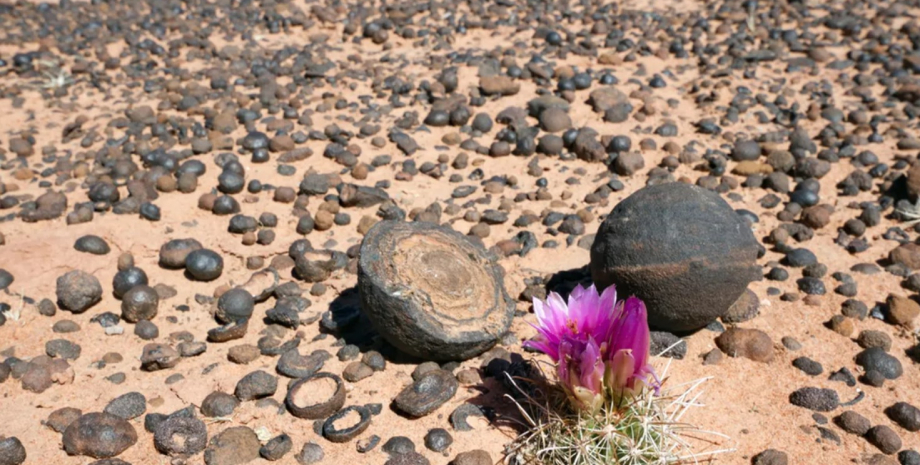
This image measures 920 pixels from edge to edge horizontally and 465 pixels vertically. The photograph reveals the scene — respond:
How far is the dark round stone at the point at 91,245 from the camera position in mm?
5934

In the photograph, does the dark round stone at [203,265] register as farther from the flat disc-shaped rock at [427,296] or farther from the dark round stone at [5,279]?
the flat disc-shaped rock at [427,296]

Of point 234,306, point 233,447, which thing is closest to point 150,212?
Answer: point 234,306

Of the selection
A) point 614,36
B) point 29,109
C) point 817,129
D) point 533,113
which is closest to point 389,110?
point 533,113

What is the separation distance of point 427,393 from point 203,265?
2284 millimetres

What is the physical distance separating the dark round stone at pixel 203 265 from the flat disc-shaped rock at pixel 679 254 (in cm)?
298

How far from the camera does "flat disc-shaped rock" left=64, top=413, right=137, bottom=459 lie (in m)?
4.14

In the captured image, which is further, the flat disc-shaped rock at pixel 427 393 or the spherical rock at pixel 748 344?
the spherical rock at pixel 748 344

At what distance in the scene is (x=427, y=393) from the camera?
4.45 meters

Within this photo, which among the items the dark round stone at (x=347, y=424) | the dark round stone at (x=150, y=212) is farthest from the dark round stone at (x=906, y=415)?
the dark round stone at (x=150, y=212)

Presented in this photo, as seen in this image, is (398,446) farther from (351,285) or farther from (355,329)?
(351,285)

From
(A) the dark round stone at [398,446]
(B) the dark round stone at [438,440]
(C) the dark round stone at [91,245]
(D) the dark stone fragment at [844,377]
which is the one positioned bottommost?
(C) the dark round stone at [91,245]

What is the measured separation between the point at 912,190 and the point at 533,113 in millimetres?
3611

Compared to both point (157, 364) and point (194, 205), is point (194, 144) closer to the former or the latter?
point (194, 205)

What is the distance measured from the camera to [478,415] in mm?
4379
